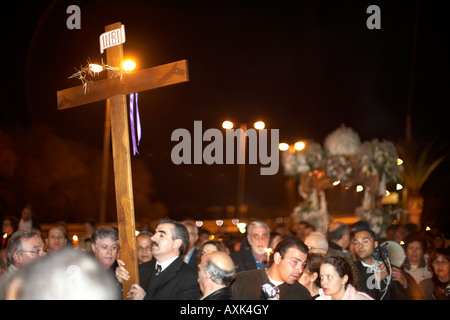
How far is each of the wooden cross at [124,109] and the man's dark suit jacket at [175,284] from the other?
0.21m

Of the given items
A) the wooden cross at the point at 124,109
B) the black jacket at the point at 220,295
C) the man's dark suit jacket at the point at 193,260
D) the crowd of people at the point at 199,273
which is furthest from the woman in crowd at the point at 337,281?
the man's dark suit jacket at the point at 193,260

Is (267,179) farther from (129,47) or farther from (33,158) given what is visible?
(129,47)

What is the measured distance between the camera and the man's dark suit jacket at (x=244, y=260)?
734 cm

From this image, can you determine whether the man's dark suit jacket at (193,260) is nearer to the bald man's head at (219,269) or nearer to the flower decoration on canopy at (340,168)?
the bald man's head at (219,269)

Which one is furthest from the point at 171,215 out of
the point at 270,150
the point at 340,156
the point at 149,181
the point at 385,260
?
the point at 385,260

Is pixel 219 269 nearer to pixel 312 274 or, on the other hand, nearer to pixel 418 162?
pixel 312 274

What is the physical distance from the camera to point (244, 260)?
24.5ft

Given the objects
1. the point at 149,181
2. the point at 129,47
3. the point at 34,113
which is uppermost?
the point at 129,47

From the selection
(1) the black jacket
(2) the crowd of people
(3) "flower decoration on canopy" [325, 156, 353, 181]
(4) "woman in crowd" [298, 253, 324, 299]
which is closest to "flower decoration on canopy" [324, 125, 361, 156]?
(3) "flower decoration on canopy" [325, 156, 353, 181]

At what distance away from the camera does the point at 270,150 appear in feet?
49.8

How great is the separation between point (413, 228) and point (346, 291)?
729cm

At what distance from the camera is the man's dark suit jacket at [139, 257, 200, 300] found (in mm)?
4629

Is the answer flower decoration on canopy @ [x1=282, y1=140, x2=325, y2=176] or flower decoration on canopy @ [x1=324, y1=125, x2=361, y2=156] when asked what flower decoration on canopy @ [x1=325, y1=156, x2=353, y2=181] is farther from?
flower decoration on canopy @ [x1=282, y1=140, x2=325, y2=176]

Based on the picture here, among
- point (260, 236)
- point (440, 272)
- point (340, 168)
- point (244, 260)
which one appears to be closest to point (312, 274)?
point (440, 272)
